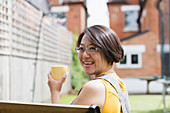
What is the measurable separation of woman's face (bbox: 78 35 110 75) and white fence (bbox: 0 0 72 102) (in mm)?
3116

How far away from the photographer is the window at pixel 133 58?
1250 cm

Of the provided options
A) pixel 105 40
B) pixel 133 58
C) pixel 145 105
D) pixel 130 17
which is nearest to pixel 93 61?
pixel 105 40

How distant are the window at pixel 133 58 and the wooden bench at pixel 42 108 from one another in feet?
38.0

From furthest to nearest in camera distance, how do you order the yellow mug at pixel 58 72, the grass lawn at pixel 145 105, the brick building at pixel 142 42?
the brick building at pixel 142 42, the grass lawn at pixel 145 105, the yellow mug at pixel 58 72

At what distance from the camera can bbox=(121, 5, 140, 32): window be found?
14352 mm

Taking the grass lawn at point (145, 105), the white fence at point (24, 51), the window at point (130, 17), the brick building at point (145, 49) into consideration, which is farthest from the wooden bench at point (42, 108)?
the window at point (130, 17)

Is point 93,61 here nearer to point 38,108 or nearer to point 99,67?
point 99,67

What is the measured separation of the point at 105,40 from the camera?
1.26 metres

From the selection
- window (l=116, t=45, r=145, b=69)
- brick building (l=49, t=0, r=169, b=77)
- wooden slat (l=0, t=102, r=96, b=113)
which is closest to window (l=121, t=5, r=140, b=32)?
brick building (l=49, t=0, r=169, b=77)

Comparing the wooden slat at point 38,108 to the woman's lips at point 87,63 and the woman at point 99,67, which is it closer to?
the woman at point 99,67

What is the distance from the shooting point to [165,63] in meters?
11.1

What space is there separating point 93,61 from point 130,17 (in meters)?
14.0

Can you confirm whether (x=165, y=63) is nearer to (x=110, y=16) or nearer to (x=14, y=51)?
(x=110, y=16)

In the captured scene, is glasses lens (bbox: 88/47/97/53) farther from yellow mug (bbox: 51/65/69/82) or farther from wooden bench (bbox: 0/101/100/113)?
wooden bench (bbox: 0/101/100/113)
